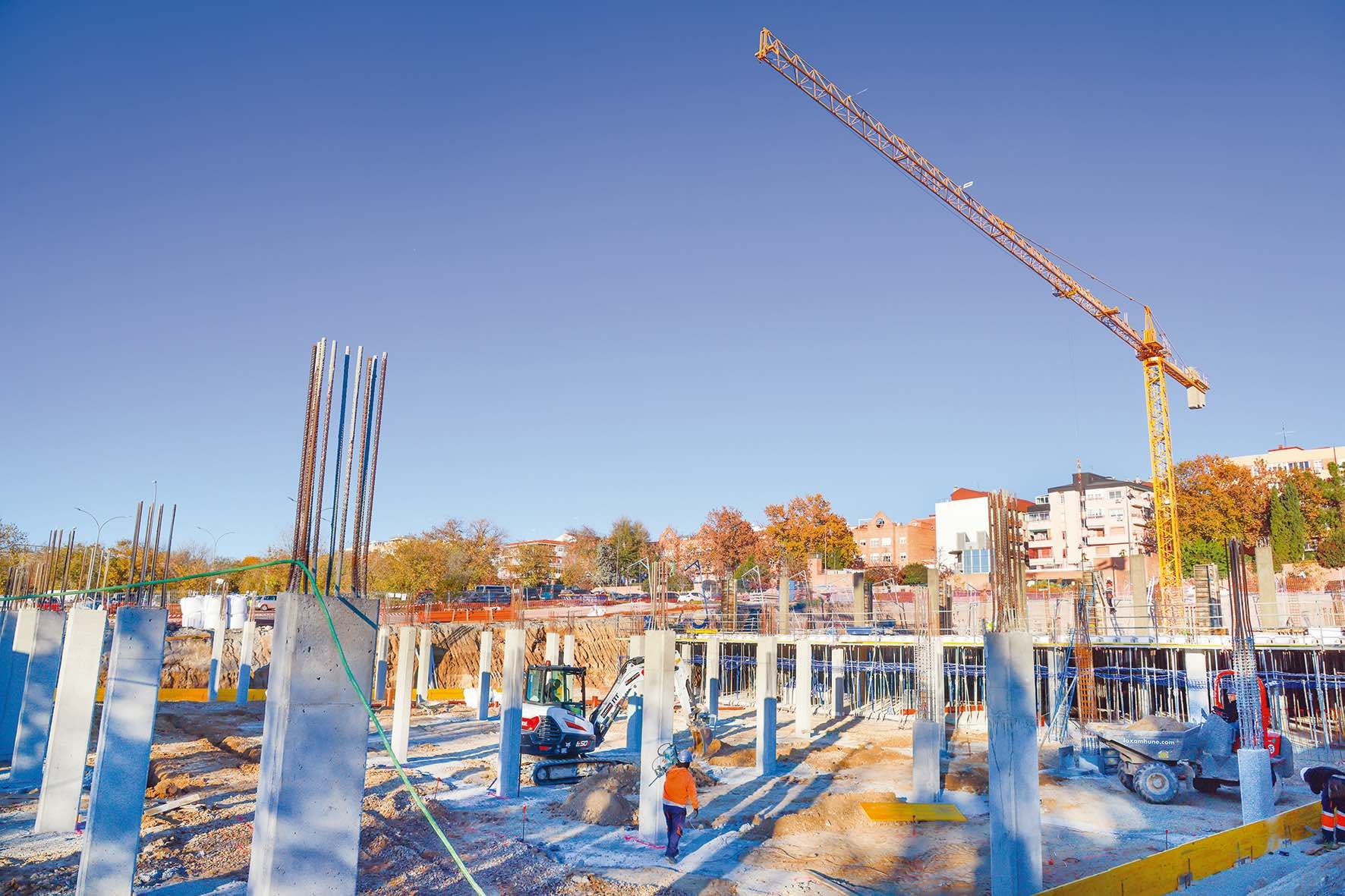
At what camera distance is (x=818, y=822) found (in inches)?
508

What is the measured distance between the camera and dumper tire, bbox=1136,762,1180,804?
14.6 meters

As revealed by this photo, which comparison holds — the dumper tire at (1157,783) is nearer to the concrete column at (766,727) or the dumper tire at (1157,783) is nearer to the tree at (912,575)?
the concrete column at (766,727)

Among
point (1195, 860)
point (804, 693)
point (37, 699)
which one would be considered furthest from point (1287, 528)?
point (37, 699)

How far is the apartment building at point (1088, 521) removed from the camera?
67.1 m

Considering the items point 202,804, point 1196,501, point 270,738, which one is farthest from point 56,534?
point 1196,501

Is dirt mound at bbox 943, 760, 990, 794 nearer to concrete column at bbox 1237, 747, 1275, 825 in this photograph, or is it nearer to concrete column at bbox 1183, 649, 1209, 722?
concrete column at bbox 1237, 747, 1275, 825

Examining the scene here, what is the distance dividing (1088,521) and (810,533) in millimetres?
27082

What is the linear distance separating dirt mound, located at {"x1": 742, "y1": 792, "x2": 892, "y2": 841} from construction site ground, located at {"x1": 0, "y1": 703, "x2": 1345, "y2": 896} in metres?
0.03

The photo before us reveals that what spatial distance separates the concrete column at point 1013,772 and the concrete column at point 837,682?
63.9ft

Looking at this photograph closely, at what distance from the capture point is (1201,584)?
2931 centimetres

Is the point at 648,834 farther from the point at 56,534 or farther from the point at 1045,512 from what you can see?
the point at 1045,512

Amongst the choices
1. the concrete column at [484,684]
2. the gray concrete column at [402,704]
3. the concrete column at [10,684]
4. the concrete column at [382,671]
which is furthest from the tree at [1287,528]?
the concrete column at [10,684]

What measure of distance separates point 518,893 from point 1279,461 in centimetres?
8014

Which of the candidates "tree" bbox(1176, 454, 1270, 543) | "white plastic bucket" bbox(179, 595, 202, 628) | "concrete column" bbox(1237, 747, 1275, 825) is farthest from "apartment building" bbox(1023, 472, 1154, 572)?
"concrete column" bbox(1237, 747, 1275, 825)
